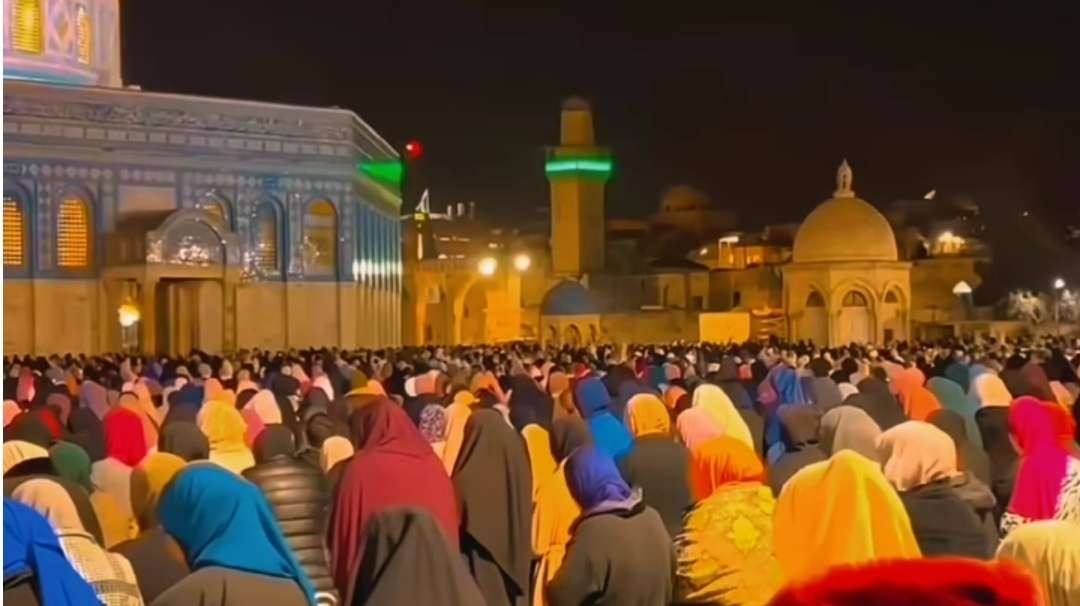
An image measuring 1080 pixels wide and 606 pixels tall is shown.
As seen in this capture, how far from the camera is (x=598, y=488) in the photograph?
18.5 feet

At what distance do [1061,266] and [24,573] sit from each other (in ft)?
177

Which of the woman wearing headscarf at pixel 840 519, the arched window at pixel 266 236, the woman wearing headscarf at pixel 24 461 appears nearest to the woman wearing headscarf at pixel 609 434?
the woman wearing headscarf at pixel 24 461

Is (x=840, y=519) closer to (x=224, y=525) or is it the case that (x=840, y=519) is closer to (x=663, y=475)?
(x=224, y=525)

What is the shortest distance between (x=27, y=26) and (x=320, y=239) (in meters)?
7.98

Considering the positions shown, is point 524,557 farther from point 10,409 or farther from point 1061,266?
point 1061,266

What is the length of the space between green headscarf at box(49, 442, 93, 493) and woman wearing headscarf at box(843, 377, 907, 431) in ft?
14.2

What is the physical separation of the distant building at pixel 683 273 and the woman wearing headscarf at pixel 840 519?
3447 cm

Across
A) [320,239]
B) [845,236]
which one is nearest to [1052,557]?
[320,239]

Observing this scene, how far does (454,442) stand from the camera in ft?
28.1

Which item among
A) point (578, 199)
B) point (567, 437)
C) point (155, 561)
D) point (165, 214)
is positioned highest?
point (578, 199)

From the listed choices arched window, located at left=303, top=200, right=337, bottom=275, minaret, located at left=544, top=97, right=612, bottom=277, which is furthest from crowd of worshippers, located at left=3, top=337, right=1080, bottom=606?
minaret, located at left=544, top=97, right=612, bottom=277

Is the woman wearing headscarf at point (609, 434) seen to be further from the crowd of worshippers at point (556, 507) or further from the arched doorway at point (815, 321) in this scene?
the arched doorway at point (815, 321)

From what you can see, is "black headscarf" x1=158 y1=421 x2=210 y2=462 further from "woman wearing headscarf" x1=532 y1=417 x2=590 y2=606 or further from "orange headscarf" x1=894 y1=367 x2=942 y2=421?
"orange headscarf" x1=894 y1=367 x2=942 y2=421

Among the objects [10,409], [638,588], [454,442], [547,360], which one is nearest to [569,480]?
[638,588]
